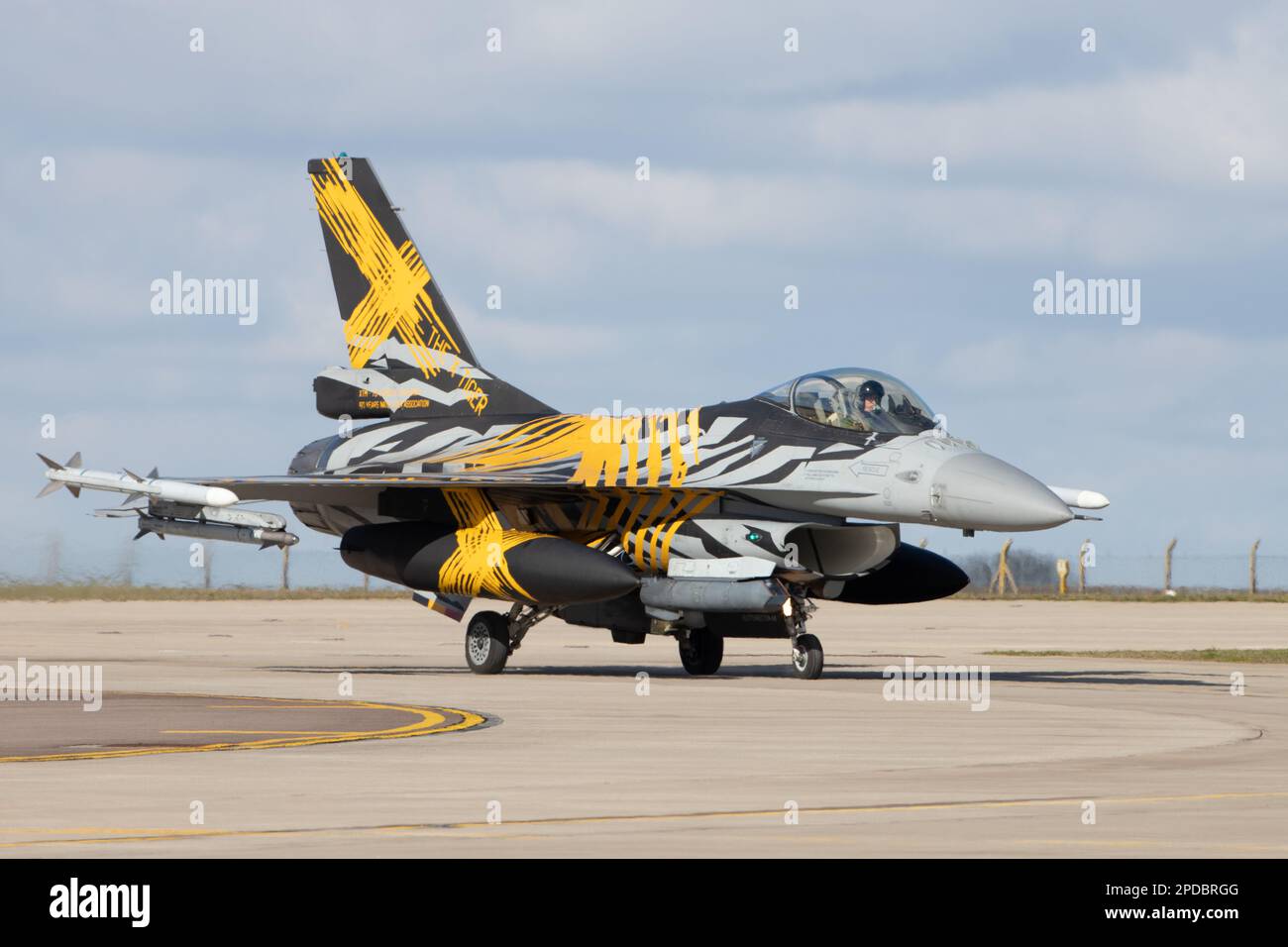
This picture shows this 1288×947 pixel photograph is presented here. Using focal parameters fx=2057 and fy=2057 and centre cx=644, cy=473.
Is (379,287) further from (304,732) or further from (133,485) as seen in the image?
(304,732)

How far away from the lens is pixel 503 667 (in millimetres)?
29562

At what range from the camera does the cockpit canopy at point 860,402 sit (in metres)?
26.6

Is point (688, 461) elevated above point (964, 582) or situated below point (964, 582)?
above

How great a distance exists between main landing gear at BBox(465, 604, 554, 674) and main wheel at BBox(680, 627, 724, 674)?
6.65 ft

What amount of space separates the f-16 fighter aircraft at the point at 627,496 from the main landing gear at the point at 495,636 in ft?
0.11

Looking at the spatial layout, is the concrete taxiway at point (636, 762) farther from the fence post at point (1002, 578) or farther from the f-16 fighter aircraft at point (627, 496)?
the fence post at point (1002, 578)

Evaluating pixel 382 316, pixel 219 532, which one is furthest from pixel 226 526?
pixel 382 316

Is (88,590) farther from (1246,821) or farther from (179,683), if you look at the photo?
(1246,821)

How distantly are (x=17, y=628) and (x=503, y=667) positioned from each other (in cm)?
1976

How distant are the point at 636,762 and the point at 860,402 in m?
11.5

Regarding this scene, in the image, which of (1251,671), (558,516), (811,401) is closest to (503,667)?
(558,516)

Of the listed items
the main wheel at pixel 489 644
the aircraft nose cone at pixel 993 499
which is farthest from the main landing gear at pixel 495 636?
the aircraft nose cone at pixel 993 499

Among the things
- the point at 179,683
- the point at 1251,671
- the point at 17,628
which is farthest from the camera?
the point at 17,628

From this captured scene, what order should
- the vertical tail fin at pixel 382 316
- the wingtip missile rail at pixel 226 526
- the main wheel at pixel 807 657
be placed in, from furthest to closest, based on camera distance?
the wingtip missile rail at pixel 226 526 → the vertical tail fin at pixel 382 316 → the main wheel at pixel 807 657
